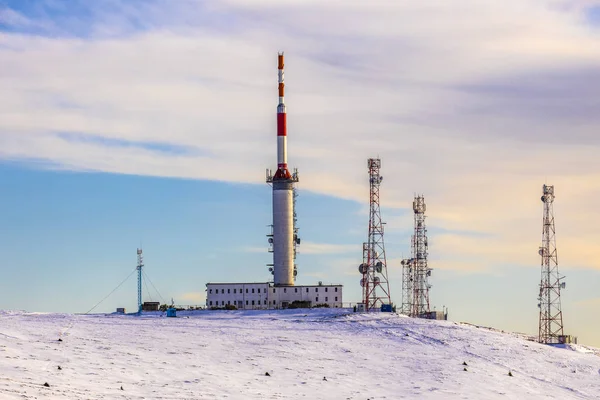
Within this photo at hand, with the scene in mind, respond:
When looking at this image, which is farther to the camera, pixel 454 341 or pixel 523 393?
pixel 454 341

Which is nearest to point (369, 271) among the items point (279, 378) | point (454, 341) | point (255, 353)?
point (454, 341)

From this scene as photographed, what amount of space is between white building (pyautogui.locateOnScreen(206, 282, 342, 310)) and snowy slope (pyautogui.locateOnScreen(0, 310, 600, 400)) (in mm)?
28316

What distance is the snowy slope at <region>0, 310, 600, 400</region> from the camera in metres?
62.1

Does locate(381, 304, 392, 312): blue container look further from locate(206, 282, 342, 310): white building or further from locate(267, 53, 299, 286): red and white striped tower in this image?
locate(267, 53, 299, 286): red and white striped tower

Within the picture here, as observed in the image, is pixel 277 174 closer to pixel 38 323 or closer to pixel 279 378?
pixel 38 323

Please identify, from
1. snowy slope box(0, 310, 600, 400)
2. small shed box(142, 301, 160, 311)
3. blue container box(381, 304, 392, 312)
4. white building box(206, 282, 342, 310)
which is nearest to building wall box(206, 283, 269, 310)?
white building box(206, 282, 342, 310)

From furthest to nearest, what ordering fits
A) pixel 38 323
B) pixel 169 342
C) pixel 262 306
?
pixel 262 306, pixel 38 323, pixel 169 342

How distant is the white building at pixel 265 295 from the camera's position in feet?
451

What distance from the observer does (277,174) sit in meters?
141

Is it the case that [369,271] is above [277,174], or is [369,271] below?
below

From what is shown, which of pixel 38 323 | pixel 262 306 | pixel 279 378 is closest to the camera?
pixel 279 378

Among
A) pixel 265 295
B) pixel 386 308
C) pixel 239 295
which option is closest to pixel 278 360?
pixel 386 308

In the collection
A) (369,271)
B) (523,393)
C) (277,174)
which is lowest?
(523,393)

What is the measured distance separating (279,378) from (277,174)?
7323cm
